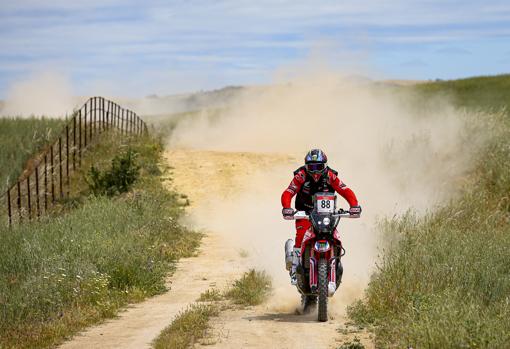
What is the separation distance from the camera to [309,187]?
1127 centimetres

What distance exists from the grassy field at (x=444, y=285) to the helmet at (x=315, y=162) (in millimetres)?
1712

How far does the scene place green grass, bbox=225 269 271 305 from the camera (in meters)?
12.4

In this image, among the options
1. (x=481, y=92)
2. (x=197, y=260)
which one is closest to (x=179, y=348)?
(x=197, y=260)

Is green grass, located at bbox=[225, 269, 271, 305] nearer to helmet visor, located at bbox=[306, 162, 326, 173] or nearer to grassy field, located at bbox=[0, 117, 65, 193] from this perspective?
helmet visor, located at bbox=[306, 162, 326, 173]

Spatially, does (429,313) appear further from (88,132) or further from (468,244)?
(88,132)

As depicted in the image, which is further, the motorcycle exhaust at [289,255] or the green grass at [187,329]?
the motorcycle exhaust at [289,255]

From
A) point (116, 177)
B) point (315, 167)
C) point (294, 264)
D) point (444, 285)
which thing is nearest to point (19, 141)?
point (116, 177)

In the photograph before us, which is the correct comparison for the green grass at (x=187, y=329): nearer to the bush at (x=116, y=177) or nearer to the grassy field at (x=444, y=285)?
the grassy field at (x=444, y=285)

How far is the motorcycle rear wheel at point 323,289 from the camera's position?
1071 centimetres

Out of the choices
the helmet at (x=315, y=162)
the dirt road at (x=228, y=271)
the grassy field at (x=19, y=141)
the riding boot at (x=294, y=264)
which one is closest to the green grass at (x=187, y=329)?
the dirt road at (x=228, y=271)

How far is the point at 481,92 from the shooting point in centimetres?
5459

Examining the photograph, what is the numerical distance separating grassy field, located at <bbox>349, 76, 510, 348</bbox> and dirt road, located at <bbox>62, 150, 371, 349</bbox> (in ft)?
1.95

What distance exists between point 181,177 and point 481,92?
106 ft

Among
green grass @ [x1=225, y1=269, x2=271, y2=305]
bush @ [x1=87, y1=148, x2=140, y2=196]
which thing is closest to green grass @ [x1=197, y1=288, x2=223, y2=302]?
green grass @ [x1=225, y1=269, x2=271, y2=305]
